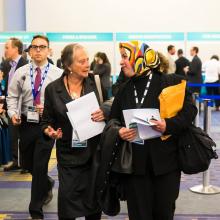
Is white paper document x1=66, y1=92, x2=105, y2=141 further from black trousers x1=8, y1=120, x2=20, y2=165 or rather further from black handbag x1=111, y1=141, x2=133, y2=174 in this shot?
black trousers x1=8, y1=120, x2=20, y2=165

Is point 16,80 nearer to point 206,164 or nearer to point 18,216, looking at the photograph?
point 18,216

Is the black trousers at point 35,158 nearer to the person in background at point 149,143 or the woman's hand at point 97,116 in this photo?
the woman's hand at point 97,116

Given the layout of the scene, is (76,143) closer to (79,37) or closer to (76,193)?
(76,193)

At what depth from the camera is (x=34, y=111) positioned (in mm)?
4484

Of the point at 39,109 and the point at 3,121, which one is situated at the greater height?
the point at 39,109

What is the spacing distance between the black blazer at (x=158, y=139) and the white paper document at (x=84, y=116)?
1.40 feet

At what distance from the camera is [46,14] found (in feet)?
62.0

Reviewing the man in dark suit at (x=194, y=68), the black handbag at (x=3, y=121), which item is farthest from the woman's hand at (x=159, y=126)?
the man in dark suit at (x=194, y=68)

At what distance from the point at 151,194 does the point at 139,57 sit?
0.88 meters

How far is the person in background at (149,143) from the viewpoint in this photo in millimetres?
2859

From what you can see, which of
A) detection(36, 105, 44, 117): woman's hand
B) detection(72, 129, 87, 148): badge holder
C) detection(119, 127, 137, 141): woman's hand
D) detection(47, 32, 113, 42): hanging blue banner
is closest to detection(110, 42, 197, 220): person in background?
detection(119, 127, 137, 141): woman's hand

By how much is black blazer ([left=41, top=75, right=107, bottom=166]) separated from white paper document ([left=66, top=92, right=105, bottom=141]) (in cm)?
13

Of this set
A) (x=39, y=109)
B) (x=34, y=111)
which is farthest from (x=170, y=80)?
(x=34, y=111)

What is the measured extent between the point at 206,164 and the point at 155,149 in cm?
36
